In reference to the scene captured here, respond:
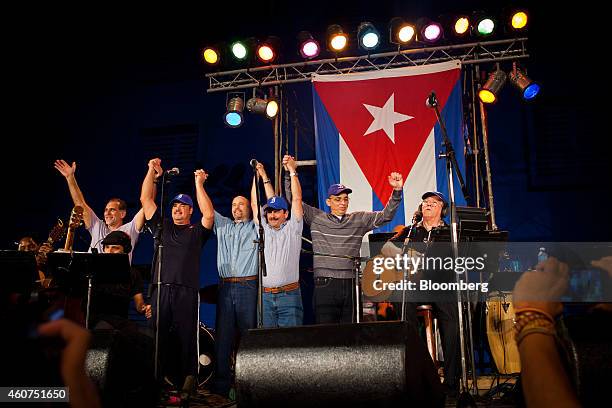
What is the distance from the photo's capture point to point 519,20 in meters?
6.59

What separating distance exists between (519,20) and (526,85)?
0.81m

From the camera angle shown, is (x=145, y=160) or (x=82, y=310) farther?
(x=145, y=160)

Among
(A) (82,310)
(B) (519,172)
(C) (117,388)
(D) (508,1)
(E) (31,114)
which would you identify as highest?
Answer: (D) (508,1)

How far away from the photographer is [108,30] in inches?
360

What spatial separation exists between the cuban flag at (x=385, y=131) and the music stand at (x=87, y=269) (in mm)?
2889

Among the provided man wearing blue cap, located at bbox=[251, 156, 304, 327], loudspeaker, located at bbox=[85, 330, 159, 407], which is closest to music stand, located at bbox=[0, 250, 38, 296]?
loudspeaker, located at bbox=[85, 330, 159, 407]

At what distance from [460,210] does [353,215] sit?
1.79 meters

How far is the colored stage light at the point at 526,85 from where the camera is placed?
6570 millimetres

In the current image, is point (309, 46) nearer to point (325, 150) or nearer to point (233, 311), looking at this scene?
point (325, 150)

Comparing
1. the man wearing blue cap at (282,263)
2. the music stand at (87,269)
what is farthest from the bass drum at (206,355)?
the music stand at (87,269)

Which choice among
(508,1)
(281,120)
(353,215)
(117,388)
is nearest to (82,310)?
(117,388)

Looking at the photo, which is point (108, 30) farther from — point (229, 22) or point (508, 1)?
point (508, 1)

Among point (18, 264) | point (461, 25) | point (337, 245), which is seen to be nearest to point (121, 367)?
point (18, 264)

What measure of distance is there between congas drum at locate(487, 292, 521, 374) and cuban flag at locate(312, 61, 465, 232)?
1222 millimetres
